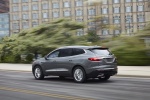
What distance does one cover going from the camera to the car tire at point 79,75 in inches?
535

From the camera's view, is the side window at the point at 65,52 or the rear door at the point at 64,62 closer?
the rear door at the point at 64,62

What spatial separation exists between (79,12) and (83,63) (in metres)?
106

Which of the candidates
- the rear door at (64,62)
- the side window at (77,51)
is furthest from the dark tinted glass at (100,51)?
the rear door at (64,62)

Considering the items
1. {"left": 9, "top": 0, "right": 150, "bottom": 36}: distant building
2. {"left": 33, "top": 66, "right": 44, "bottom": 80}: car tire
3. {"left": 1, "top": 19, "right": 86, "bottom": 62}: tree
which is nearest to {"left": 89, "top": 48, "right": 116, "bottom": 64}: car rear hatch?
{"left": 33, "top": 66, "right": 44, "bottom": 80}: car tire

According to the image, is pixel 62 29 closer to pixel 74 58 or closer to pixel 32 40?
pixel 32 40

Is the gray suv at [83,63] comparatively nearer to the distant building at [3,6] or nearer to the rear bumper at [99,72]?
the rear bumper at [99,72]

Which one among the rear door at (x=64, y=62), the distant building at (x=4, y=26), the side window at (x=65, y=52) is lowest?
the rear door at (x=64, y=62)

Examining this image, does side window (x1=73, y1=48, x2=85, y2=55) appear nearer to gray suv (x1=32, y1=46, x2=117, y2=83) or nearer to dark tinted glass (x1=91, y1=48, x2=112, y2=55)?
gray suv (x1=32, y1=46, x2=117, y2=83)

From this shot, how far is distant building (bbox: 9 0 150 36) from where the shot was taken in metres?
114

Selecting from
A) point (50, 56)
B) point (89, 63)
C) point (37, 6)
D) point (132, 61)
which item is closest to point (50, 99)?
point (89, 63)

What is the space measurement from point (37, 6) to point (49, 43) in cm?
9760

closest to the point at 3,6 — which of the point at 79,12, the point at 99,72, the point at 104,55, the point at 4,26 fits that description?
the point at 4,26

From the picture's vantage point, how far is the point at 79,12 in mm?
117938

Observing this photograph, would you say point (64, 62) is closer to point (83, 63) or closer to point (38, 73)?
point (83, 63)
